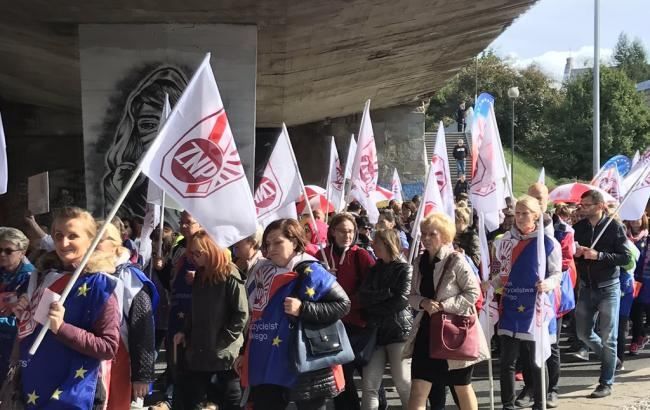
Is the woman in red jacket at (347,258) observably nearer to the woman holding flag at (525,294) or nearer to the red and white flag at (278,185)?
the red and white flag at (278,185)

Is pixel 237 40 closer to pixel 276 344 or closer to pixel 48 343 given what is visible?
pixel 276 344

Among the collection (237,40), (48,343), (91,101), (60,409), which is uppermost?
(237,40)

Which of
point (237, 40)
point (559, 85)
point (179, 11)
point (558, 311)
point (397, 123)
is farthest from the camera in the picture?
point (559, 85)

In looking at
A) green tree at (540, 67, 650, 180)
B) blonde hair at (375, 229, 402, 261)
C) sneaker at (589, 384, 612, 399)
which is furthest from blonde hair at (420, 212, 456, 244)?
green tree at (540, 67, 650, 180)

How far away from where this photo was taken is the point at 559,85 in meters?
72.9

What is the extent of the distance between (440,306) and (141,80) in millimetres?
7627

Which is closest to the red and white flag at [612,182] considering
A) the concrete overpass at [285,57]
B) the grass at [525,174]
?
the concrete overpass at [285,57]

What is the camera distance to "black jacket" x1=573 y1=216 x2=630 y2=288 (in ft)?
26.7

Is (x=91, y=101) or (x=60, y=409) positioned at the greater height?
(x=91, y=101)

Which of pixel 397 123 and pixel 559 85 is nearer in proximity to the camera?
pixel 397 123

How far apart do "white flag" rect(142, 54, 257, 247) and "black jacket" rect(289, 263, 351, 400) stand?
0.62 metres

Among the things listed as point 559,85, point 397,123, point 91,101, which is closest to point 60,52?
point 91,101

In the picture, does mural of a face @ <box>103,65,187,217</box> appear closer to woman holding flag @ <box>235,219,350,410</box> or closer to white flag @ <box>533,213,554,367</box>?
white flag @ <box>533,213,554,367</box>

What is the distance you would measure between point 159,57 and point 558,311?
7.01 meters
